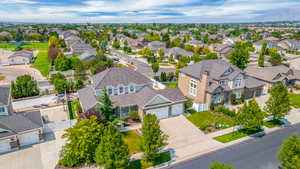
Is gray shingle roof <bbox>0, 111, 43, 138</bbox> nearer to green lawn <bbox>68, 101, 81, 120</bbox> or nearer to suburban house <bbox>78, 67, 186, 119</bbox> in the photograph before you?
green lawn <bbox>68, 101, 81, 120</bbox>

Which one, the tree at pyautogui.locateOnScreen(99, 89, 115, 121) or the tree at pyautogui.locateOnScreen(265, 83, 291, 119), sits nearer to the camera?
the tree at pyautogui.locateOnScreen(99, 89, 115, 121)

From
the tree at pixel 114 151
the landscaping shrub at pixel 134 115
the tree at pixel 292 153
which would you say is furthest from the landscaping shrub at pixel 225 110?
the tree at pixel 114 151

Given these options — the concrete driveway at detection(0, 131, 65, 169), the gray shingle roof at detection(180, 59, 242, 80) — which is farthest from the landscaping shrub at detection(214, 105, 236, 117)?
the concrete driveway at detection(0, 131, 65, 169)

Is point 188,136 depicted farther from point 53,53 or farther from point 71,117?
point 53,53

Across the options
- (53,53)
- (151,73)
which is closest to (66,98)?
(151,73)

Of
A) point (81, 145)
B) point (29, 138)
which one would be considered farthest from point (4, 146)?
point (81, 145)

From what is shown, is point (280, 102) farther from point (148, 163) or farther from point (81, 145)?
point (81, 145)

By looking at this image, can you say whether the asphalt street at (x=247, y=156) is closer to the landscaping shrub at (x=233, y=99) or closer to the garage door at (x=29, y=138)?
the landscaping shrub at (x=233, y=99)
